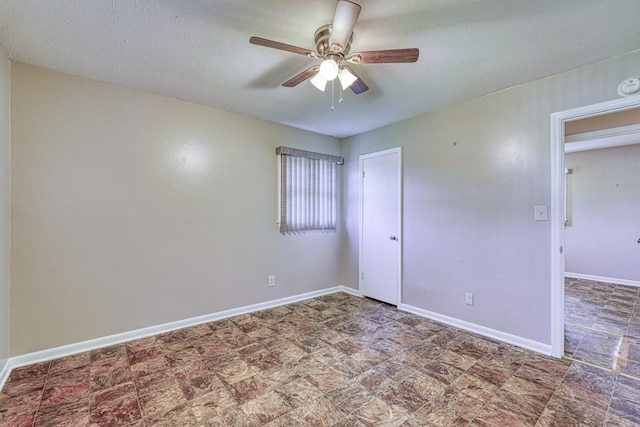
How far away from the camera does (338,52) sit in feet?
5.90

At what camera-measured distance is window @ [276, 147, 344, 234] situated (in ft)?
12.6

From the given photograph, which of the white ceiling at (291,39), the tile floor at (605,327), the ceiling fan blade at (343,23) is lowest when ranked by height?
the tile floor at (605,327)

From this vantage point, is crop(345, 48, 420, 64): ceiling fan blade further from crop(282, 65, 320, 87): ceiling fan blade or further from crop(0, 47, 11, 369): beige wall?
crop(0, 47, 11, 369): beige wall

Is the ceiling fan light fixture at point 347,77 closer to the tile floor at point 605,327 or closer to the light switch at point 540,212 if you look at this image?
the light switch at point 540,212

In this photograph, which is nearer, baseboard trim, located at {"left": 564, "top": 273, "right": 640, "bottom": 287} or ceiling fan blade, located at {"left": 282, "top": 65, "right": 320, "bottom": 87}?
ceiling fan blade, located at {"left": 282, "top": 65, "right": 320, "bottom": 87}

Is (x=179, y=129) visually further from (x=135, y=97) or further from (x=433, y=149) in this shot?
(x=433, y=149)

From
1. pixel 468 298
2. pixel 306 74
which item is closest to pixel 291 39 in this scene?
pixel 306 74

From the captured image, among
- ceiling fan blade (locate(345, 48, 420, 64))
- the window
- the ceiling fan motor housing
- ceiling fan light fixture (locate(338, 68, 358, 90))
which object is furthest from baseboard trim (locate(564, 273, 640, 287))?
the ceiling fan motor housing

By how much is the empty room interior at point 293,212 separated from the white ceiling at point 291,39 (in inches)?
0.7

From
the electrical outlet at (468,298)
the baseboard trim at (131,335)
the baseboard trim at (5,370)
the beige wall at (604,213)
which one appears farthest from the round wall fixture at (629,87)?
the baseboard trim at (5,370)

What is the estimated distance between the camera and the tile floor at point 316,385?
175 cm

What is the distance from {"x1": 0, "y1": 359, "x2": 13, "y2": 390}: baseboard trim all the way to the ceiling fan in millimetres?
2912

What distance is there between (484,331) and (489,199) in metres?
1.34

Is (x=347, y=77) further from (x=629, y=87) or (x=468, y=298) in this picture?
(x=468, y=298)
